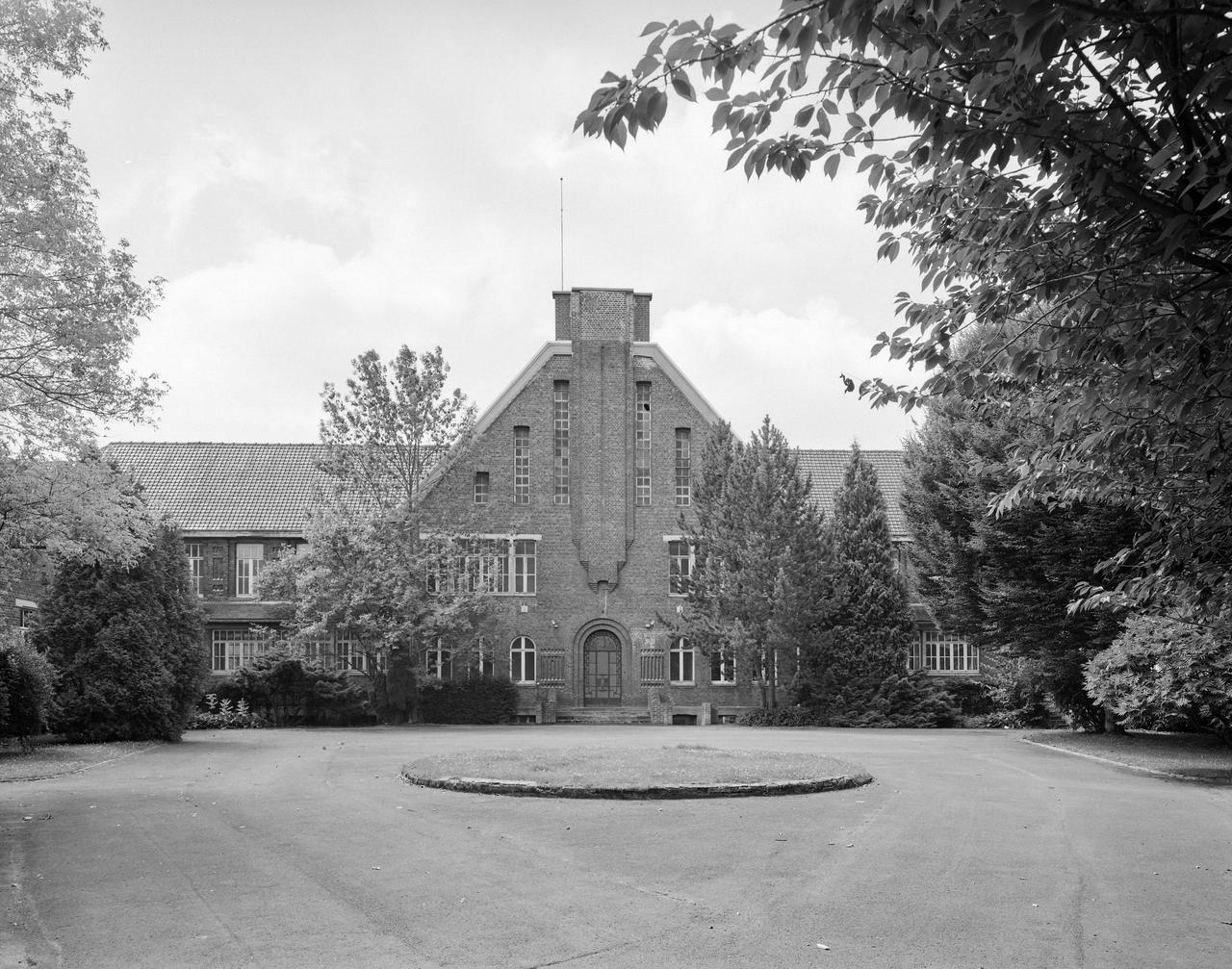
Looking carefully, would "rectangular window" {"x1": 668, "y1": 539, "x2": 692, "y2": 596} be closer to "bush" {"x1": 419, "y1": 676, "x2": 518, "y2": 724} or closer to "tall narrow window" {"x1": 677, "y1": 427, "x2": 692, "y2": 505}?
"tall narrow window" {"x1": 677, "y1": 427, "x2": 692, "y2": 505}

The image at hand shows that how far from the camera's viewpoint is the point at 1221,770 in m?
22.1

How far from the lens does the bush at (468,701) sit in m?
39.3

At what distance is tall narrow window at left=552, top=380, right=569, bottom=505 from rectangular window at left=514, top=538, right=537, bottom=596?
2015 mm

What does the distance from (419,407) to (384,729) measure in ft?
35.2

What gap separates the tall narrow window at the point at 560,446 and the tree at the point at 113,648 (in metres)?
18.2

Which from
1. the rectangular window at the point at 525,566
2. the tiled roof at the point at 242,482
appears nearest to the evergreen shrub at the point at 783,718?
the rectangular window at the point at 525,566

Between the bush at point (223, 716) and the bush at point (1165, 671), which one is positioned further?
the bush at point (223, 716)

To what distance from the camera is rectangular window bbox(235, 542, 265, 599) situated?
4403 cm

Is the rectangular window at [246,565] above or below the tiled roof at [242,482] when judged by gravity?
below

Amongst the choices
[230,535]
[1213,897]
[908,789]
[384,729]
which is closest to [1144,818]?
[908,789]

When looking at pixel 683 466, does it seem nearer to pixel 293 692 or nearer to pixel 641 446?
pixel 641 446

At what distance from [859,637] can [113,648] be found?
22683 millimetres

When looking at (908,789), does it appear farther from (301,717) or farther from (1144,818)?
(301,717)

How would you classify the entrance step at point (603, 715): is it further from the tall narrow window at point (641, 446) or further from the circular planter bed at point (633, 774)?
the circular planter bed at point (633, 774)
